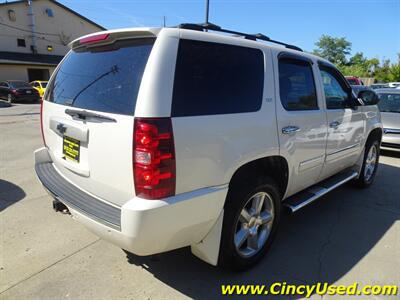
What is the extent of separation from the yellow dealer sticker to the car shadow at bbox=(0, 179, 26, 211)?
2.04m

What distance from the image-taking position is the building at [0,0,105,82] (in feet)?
94.7

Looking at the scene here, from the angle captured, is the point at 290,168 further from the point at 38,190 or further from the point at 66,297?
the point at 38,190

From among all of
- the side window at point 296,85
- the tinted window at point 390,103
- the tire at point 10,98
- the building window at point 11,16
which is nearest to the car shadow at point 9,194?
the side window at point 296,85

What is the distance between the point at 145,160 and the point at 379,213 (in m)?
3.70

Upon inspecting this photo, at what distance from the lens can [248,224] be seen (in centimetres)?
288

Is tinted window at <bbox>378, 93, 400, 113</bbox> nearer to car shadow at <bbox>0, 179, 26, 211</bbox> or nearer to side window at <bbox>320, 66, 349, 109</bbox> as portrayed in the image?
side window at <bbox>320, 66, 349, 109</bbox>

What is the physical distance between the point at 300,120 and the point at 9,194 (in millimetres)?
4015

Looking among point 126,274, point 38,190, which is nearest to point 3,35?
point 38,190

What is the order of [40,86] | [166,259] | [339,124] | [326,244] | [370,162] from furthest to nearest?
[40,86] < [370,162] < [339,124] < [326,244] < [166,259]

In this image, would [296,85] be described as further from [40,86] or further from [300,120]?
[40,86]

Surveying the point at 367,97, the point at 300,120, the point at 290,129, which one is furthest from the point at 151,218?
the point at 367,97

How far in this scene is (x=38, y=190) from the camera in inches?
181

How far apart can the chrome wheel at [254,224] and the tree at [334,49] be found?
87.2 meters

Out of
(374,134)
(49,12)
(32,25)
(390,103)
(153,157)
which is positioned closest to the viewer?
(153,157)
